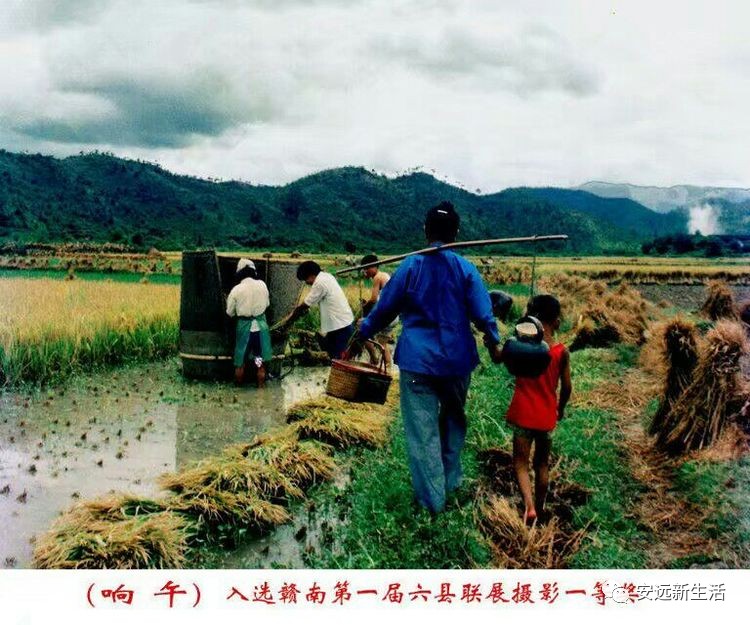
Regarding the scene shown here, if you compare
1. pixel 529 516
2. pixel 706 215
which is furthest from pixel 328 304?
pixel 706 215

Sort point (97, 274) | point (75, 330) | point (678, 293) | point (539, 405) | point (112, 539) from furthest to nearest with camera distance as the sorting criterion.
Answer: point (678, 293)
point (97, 274)
point (75, 330)
point (539, 405)
point (112, 539)

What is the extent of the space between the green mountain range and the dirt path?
9684 millimetres

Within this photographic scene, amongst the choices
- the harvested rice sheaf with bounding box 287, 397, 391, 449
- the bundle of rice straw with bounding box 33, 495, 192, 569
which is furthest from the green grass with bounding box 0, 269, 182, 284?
the bundle of rice straw with bounding box 33, 495, 192, 569

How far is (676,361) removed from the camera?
4777 mm

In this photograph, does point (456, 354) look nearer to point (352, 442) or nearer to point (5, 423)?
point (352, 442)

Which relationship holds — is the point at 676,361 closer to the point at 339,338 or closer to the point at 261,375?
the point at 339,338

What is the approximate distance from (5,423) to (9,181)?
9.93 meters

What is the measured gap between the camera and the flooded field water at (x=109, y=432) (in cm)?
390

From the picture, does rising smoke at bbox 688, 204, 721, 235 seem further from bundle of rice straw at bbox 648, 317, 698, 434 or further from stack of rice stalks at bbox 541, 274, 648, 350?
bundle of rice straw at bbox 648, 317, 698, 434

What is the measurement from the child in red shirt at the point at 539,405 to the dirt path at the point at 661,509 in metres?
0.67

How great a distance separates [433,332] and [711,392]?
2270 mm

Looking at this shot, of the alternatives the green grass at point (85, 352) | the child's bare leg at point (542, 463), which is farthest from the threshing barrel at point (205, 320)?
the child's bare leg at point (542, 463)

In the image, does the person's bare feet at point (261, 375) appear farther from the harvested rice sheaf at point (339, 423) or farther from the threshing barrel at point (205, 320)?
the harvested rice sheaf at point (339, 423)

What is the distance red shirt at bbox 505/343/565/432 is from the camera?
10.8ft
